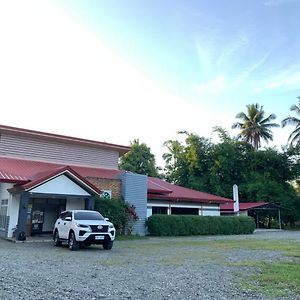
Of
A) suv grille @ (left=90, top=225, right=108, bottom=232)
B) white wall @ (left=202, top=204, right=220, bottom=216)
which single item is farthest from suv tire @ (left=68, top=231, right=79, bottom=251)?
white wall @ (left=202, top=204, right=220, bottom=216)

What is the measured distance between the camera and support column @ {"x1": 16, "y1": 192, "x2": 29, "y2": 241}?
59.4 ft

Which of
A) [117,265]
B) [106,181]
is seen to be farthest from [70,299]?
[106,181]

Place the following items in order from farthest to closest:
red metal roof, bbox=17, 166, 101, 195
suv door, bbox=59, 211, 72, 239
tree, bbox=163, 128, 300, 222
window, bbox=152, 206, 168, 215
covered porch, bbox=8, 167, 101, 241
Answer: tree, bbox=163, 128, 300, 222 < window, bbox=152, 206, 168, 215 < covered porch, bbox=8, 167, 101, 241 < red metal roof, bbox=17, 166, 101, 195 < suv door, bbox=59, 211, 72, 239

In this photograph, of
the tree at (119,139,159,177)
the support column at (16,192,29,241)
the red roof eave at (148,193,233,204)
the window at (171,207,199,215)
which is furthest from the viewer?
the tree at (119,139,159,177)

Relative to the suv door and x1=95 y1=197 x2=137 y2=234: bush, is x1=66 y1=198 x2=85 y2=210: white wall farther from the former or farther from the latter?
the suv door

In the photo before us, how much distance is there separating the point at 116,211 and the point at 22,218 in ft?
19.7

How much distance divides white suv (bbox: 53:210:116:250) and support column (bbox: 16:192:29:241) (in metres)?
2.92

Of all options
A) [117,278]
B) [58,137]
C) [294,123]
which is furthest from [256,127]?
[117,278]

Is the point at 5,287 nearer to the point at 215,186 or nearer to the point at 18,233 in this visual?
the point at 18,233

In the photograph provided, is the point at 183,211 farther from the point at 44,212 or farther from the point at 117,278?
the point at 117,278

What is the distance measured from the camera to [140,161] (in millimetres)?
55531

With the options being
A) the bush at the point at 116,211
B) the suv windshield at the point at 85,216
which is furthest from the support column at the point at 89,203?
the suv windshield at the point at 85,216

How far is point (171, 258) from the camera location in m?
12.4

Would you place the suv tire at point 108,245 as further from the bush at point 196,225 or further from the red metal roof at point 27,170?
the bush at point 196,225
